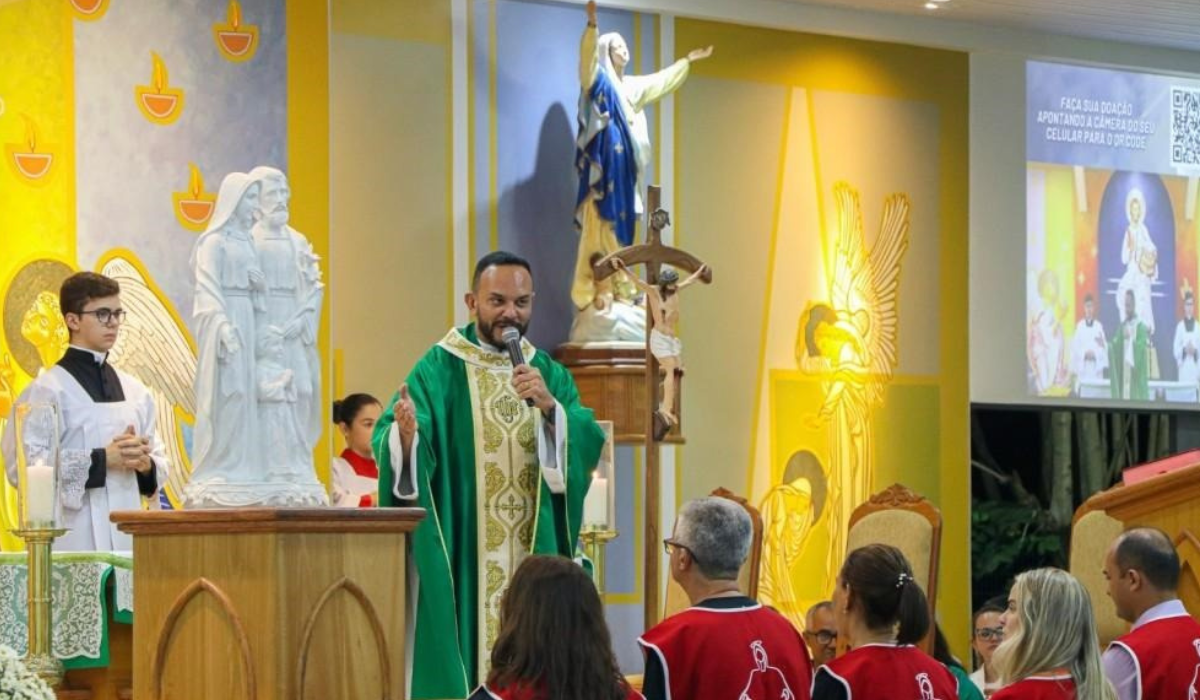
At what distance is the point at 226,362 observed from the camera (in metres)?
4.91

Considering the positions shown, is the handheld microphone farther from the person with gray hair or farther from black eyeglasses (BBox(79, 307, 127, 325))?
black eyeglasses (BBox(79, 307, 127, 325))

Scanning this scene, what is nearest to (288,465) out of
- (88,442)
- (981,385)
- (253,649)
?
(253,649)

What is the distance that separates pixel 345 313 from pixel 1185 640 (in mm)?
5823

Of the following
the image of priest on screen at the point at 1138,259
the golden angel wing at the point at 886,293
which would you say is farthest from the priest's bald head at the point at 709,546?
the image of priest on screen at the point at 1138,259

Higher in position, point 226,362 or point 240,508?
point 226,362

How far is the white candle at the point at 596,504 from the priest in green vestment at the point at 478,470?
0.30 ft

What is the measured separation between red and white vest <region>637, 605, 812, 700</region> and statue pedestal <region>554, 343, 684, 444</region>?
18.4 feet

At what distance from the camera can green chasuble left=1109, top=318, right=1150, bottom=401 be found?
12.4 metres

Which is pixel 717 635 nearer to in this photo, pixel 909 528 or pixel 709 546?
pixel 709 546

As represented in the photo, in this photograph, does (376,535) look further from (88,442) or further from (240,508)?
(88,442)

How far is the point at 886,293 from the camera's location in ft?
39.1

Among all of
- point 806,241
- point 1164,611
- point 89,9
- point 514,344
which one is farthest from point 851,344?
point 1164,611

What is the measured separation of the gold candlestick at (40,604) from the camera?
5125 millimetres

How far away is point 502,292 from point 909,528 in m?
2.90
